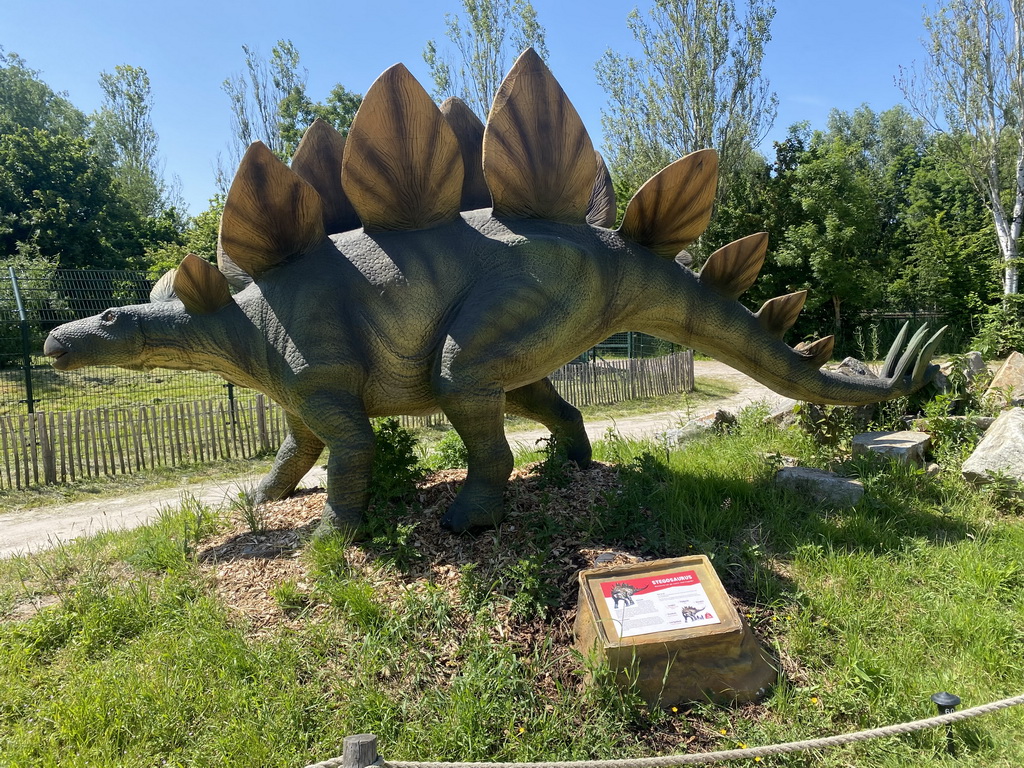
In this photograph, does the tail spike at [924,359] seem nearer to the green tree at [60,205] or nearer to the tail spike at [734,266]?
the tail spike at [734,266]

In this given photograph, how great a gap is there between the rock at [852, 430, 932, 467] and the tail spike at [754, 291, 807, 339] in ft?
4.42

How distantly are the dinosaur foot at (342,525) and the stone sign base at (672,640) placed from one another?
1.18m

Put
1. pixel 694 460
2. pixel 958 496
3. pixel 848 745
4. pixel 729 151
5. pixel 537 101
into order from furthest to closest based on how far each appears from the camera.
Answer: pixel 729 151
pixel 694 460
pixel 958 496
pixel 537 101
pixel 848 745

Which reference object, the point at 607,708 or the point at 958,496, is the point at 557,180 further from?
the point at 958,496

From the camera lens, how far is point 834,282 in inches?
740

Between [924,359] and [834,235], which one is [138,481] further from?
[834,235]

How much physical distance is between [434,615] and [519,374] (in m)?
1.13

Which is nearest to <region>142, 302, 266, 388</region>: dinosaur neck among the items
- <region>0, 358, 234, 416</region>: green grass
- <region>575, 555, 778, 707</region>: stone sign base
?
<region>575, 555, 778, 707</region>: stone sign base

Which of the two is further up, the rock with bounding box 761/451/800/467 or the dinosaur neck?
the dinosaur neck

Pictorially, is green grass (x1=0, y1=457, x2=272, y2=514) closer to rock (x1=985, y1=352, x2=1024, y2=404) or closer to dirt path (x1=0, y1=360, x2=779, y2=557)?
dirt path (x1=0, y1=360, x2=779, y2=557)

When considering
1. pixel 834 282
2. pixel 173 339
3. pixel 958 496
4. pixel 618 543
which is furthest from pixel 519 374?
pixel 834 282

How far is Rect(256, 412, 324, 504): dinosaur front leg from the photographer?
3834 mm

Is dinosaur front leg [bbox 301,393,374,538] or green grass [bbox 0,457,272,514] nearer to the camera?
dinosaur front leg [bbox 301,393,374,538]

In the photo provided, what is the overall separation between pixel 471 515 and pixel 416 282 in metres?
1.14
